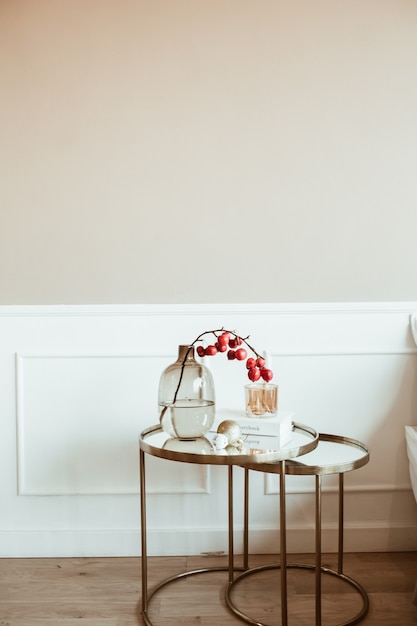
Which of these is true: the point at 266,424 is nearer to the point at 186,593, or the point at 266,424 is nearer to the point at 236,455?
the point at 236,455

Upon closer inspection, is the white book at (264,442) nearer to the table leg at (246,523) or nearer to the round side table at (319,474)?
the round side table at (319,474)

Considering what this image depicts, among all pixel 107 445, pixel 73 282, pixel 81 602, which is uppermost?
pixel 73 282

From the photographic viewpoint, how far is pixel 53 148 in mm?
2518

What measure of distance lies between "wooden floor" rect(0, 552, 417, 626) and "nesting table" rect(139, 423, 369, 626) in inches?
1.0

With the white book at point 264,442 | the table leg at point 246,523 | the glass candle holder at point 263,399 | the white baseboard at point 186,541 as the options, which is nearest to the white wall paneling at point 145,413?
the white baseboard at point 186,541

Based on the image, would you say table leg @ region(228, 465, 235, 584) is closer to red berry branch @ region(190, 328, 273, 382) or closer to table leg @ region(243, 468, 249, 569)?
table leg @ region(243, 468, 249, 569)

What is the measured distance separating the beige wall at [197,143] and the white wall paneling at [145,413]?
0.14 metres

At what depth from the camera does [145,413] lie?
251 centimetres

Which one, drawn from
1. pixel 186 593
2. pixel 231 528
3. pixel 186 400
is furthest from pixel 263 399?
pixel 186 593

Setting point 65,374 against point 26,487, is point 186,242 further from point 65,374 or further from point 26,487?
point 26,487

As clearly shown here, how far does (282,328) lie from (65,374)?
2.86 ft

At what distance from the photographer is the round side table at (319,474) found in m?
1.88

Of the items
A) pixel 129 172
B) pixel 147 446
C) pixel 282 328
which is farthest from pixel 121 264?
pixel 147 446

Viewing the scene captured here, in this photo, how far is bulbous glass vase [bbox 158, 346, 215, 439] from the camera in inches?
76.1
